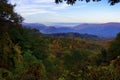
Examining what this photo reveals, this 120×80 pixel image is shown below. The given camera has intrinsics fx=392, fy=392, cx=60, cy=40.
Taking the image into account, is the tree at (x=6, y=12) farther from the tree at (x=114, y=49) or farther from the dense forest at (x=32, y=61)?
the tree at (x=114, y=49)

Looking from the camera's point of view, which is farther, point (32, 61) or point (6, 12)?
point (32, 61)

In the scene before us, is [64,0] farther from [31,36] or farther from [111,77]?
[31,36]

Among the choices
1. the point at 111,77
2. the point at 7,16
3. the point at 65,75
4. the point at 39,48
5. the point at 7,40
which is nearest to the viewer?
the point at 111,77

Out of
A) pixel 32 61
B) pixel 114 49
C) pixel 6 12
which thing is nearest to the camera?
pixel 6 12

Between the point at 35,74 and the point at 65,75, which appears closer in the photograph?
the point at 65,75

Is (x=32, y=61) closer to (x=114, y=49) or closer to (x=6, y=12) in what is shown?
(x=6, y=12)

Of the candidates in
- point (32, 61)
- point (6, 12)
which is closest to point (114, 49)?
point (32, 61)

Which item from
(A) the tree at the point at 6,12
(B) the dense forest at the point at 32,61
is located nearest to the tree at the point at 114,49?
(B) the dense forest at the point at 32,61

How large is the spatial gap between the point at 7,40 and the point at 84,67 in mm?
23549

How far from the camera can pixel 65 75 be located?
26.0ft

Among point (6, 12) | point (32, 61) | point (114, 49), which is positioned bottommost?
point (114, 49)

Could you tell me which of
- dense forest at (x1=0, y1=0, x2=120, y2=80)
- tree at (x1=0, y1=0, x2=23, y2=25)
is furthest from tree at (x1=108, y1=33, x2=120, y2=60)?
tree at (x1=0, y1=0, x2=23, y2=25)

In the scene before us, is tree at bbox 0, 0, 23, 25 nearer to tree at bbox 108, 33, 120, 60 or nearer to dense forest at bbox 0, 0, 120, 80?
dense forest at bbox 0, 0, 120, 80

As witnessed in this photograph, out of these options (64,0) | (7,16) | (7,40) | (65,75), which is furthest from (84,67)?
(7,40)
